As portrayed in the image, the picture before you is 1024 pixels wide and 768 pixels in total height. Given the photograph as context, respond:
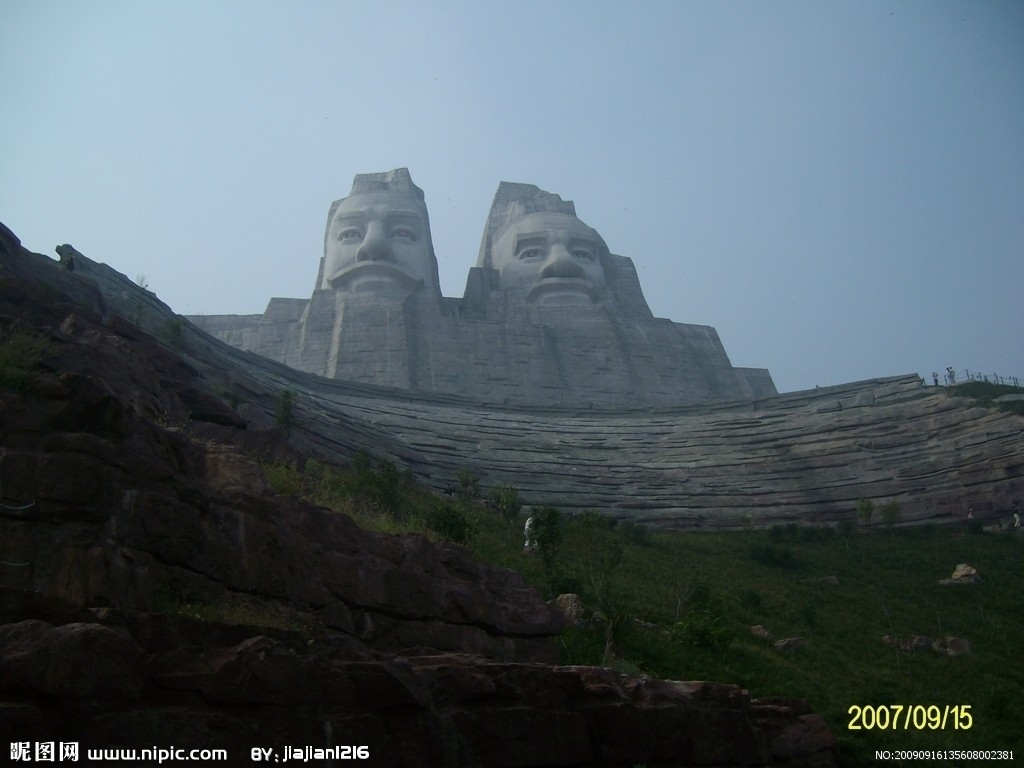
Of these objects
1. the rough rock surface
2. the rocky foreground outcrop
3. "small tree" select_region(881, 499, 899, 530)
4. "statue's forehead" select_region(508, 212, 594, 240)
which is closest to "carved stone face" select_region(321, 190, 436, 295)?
"statue's forehead" select_region(508, 212, 594, 240)

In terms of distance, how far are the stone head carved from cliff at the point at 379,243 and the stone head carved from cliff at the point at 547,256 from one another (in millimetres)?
3798

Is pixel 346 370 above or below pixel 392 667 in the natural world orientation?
above

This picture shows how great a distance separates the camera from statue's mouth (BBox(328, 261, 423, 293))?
166 feet

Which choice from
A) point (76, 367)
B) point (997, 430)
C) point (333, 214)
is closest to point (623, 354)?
point (333, 214)

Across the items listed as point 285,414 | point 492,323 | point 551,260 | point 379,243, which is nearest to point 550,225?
point 551,260

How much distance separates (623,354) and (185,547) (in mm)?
40834

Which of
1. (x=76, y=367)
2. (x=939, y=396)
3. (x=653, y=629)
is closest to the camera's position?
(x=76, y=367)

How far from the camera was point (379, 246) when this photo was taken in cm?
5084

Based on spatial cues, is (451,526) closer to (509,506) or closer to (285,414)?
(509,506)

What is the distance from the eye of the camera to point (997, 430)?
31250 mm

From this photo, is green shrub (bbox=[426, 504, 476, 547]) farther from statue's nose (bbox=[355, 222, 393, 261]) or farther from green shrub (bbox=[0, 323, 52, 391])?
statue's nose (bbox=[355, 222, 393, 261])

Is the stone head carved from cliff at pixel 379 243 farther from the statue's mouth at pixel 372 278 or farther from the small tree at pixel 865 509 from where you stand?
the small tree at pixel 865 509

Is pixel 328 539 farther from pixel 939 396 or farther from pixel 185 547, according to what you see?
pixel 939 396

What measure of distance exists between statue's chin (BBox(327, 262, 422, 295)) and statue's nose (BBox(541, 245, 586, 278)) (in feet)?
21.3
